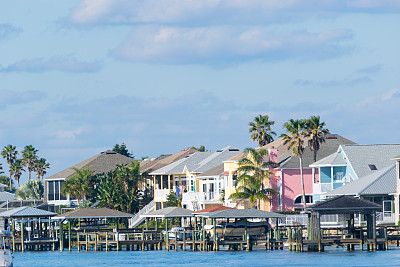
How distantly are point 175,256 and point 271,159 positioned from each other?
2872 cm

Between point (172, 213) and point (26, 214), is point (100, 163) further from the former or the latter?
point (172, 213)

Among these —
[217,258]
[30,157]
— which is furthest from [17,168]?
[217,258]

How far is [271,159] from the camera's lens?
102500 millimetres

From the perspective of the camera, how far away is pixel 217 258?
71.3 metres

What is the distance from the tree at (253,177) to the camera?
97.3 metres

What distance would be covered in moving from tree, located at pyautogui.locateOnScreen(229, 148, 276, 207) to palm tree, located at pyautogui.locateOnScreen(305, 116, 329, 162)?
463cm

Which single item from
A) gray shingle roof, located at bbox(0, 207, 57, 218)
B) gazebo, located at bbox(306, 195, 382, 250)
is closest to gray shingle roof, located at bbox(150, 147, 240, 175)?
gray shingle roof, located at bbox(0, 207, 57, 218)

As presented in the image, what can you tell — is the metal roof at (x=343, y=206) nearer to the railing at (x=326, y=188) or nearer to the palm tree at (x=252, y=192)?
the railing at (x=326, y=188)

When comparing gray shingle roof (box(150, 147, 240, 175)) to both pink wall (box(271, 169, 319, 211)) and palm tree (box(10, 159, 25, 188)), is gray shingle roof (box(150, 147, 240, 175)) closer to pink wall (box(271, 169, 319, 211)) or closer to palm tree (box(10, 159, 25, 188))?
pink wall (box(271, 169, 319, 211))

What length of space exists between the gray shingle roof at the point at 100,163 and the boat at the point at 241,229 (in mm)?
52756

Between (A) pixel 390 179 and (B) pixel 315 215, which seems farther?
(A) pixel 390 179

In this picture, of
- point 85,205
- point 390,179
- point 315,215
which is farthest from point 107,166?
point 315,215

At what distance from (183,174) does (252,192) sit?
23345 millimetres

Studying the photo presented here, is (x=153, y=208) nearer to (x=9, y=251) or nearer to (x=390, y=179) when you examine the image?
(x=390, y=179)
